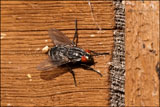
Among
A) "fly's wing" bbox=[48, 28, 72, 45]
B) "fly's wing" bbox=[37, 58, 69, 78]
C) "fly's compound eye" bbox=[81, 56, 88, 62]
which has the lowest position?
"fly's wing" bbox=[37, 58, 69, 78]

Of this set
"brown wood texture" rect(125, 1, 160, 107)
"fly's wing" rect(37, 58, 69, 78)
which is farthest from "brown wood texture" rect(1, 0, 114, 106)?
"brown wood texture" rect(125, 1, 160, 107)

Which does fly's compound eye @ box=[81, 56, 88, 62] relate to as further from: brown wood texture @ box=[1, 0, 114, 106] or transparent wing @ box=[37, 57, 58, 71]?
transparent wing @ box=[37, 57, 58, 71]

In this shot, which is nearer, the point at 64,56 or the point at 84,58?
the point at 84,58

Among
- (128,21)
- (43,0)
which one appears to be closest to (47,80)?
(43,0)

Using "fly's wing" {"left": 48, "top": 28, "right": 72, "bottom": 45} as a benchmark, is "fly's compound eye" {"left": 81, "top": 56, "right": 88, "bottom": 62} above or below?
below

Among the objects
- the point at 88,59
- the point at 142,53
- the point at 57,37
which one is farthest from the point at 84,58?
the point at 142,53

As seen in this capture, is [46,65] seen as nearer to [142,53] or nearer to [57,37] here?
[57,37]

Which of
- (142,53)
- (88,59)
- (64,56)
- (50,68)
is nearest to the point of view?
(142,53)

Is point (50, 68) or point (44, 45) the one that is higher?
point (44, 45)
